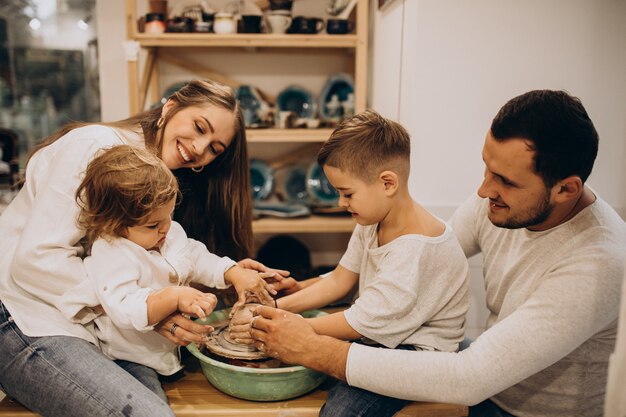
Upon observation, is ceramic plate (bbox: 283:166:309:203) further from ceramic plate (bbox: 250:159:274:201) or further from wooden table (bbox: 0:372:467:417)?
wooden table (bbox: 0:372:467:417)

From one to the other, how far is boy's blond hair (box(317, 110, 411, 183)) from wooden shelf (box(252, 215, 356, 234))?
1.66 m

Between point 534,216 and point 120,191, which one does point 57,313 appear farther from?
point 534,216

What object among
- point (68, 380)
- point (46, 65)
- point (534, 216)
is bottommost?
point (68, 380)

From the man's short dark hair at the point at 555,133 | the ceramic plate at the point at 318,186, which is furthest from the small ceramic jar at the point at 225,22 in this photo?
the man's short dark hair at the point at 555,133

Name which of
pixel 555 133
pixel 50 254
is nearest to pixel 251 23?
pixel 50 254

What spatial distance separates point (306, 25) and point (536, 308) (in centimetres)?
219

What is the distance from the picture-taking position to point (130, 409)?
1.28m

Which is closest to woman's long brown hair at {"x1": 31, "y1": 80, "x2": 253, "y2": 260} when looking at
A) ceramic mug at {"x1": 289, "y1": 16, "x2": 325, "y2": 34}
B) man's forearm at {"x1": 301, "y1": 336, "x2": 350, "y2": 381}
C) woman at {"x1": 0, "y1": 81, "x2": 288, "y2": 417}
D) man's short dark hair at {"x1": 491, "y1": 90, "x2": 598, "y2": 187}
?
woman at {"x1": 0, "y1": 81, "x2": 288, "y2": 417}

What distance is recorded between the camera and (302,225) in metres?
3.15

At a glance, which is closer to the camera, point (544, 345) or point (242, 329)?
point (544, 345)

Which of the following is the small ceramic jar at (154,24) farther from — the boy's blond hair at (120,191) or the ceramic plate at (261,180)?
the boy's blond hair at (120,191)

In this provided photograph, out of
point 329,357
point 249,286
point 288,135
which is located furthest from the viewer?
point 288,135

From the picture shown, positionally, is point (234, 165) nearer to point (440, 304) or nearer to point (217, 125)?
point (217, 125)

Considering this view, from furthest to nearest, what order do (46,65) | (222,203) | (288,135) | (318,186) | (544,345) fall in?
(46,65)
(318,186)
(288,135)
(222,203)
(544,345)
